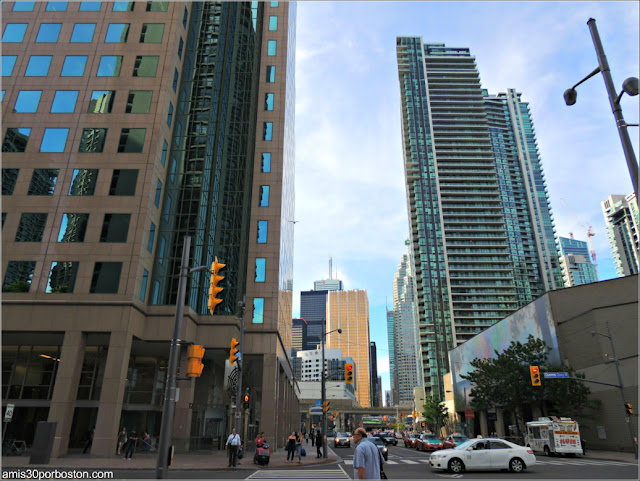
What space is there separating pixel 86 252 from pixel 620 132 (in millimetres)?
32141

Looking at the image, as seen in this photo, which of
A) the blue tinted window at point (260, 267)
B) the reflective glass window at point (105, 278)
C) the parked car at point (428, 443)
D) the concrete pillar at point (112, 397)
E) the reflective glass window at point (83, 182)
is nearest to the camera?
the concrete pillar at point (112, 397)

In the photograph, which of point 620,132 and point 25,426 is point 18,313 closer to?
point 25,426

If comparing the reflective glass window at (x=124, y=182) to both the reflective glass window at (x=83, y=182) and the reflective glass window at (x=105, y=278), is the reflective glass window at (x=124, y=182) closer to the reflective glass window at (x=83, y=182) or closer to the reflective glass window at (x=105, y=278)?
the reflective glass window at (x=83, y=182)

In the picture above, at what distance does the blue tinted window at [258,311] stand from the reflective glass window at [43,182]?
19343mm

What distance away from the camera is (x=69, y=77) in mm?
36312

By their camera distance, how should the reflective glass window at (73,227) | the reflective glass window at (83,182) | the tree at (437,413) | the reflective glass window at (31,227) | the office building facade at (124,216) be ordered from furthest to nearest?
the tree at (437,413) < the reflective glass window at (83,182) < the reflective glass window at (73,227) < the reflective glass window at (31,227) < the office building facade at (124,216)

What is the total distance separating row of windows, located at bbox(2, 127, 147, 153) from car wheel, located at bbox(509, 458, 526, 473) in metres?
32.3

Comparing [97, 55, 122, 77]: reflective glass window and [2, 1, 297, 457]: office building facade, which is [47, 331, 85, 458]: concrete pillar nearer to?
[2, 1, 297, 457]: office building facade

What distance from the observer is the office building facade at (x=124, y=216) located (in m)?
30.2

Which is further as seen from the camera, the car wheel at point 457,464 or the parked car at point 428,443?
the parked car at point 428,443

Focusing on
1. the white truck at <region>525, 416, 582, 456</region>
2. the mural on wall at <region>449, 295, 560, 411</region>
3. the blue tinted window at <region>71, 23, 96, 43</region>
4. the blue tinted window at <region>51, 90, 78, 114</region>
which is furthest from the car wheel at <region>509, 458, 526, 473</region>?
the blue tinted window at <region>71, 23, 96, 43</region>

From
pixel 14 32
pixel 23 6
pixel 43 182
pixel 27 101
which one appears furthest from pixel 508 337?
pixel 23 6

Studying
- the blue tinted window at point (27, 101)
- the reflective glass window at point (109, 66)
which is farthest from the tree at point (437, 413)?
the blue tinted window at point (27, 101)

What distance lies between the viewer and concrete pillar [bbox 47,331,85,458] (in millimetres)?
26234
